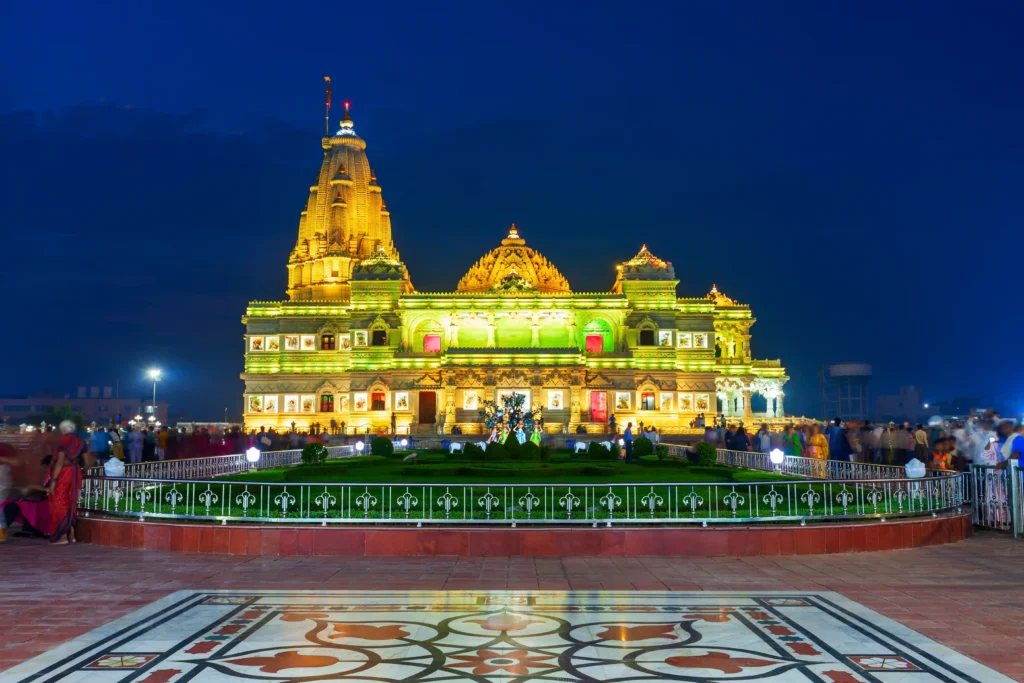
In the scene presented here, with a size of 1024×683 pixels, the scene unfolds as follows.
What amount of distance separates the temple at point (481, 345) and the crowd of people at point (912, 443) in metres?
30.8

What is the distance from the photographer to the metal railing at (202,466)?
72.9 feet

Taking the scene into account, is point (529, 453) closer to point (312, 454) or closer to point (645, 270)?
point (312, 454)

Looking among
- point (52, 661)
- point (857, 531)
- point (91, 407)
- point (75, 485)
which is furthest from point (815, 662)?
point (91, 407)

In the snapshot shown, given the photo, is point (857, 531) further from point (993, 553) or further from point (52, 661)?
point (52, 661)

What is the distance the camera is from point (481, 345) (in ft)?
237

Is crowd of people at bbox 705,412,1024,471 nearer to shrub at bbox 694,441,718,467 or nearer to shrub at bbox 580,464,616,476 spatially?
shrub at bbox 694,441,718,467

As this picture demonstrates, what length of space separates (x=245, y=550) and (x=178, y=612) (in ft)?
15.6

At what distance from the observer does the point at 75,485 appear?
16125 millimetres

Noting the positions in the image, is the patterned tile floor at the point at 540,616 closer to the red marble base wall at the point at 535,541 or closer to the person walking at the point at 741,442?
the red marble base wall at the point at 535,541

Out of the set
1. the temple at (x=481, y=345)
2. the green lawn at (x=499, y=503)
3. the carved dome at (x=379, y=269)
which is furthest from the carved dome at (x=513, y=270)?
the green lawn at (x=499, y=503)

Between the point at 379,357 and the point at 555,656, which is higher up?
the point at 379,357

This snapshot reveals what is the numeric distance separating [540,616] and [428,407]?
2255 inches

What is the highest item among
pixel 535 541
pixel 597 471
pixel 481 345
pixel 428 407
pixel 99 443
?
pixel 481 345

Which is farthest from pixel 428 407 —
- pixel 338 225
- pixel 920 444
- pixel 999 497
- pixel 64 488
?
pixel 999 497
